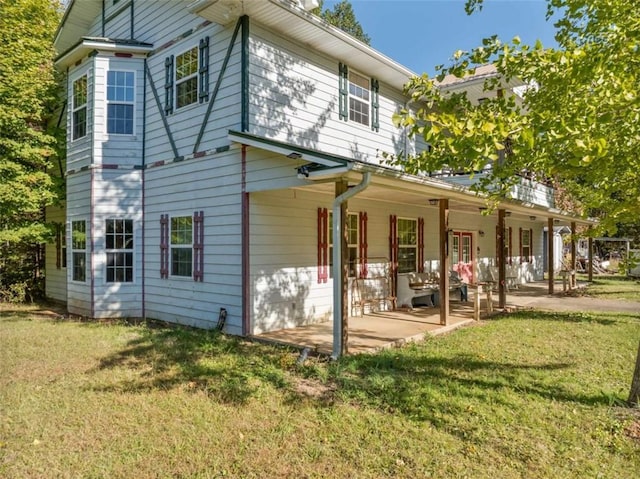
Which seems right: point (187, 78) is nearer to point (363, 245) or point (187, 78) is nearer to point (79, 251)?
point (79, 251)

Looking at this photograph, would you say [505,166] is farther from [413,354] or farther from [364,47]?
[364,47]

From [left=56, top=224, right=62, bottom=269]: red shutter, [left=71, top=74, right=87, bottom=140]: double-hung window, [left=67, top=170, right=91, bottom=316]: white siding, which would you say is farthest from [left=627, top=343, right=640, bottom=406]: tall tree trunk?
[left=56, top=224, right=62, bottom=269]: red shutter

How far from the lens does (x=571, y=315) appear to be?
10133mm

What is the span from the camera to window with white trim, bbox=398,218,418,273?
11.3 metres

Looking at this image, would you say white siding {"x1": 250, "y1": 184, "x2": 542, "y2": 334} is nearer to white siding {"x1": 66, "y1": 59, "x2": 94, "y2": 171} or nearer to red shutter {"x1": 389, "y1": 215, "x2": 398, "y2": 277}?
red shutter {"x1": 389, "y1": 215, "x2": 398, "y2": 277}

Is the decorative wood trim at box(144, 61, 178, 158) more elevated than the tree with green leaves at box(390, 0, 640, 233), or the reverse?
the decorative wood trim at box(144, 61, 178, 158)

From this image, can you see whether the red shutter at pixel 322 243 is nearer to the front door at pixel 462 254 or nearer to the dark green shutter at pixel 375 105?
the dark green shutter at pixel 375 105

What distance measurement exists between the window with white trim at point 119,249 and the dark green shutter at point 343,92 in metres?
5.59

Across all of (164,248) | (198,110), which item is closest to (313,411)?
(164,248)

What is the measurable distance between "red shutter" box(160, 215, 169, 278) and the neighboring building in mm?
39

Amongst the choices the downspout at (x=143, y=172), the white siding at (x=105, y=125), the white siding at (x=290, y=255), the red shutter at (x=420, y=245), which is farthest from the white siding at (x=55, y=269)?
the red shutter at (x=420, y=245)

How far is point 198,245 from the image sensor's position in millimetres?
8586

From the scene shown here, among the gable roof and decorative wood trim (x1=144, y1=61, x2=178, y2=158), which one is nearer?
the gable roof

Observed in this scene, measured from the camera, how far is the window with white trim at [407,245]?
11289 mm
